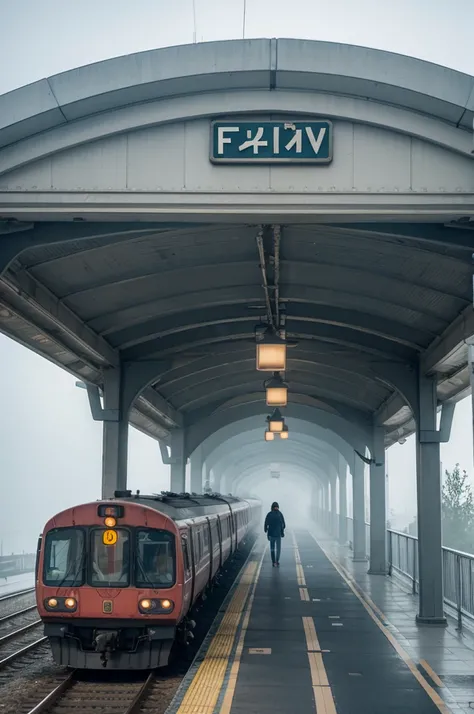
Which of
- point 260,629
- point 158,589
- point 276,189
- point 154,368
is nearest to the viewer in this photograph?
point 276,189

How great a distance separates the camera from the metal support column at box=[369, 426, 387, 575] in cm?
2395

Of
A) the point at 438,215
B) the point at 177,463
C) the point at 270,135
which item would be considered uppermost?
the point at 270,135

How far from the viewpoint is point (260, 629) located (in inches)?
559

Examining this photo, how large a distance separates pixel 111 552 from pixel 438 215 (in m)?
6.03

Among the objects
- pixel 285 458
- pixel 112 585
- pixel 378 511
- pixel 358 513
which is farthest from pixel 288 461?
pixel 112 585

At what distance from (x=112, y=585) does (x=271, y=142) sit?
19.6 feet

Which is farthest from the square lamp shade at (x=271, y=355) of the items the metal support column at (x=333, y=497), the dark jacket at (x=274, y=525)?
the metal support column at (x=333, y=497)

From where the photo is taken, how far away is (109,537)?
1142 centimetres

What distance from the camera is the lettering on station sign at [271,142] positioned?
27.8ft

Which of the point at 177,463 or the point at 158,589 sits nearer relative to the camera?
the point at 158,589

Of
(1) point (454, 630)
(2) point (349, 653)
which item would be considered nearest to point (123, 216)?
(2) point (349, 653)

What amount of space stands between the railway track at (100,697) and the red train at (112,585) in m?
0.25

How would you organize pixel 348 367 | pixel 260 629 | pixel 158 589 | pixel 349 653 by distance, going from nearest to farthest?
pixel 158 589
pixel 349 653
pixel 260 629
pixel 348 367

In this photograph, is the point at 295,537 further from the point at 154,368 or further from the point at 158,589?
the point at 158,589
